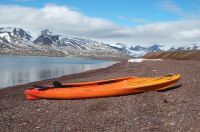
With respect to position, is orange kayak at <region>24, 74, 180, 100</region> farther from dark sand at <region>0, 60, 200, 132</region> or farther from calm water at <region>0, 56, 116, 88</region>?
calm water at <region>0, 56, 116, 88</region>

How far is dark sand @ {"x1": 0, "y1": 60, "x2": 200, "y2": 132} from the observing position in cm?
1708

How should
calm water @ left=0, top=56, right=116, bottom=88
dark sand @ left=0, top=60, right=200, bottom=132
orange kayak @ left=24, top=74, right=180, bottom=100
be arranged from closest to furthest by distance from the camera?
dark sand @ left=0, top=60, right=200, bottom=132, orange kayak @ left=24, top=74, right=180, bottom=100, calm water @ left=0, top=56, right=116, bottom=88

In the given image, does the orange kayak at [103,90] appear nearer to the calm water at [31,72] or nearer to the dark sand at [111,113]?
the dark sand at [111,113]

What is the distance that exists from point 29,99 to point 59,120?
7145 millimetres

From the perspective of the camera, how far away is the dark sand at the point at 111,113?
56.0 ft

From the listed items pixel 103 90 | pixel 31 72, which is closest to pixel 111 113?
pixel 103 90

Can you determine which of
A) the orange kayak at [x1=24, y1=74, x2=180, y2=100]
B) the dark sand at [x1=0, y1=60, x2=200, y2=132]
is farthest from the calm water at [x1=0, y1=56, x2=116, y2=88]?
the dark sand at [x1=0, y1=60, x2=200, y2=132]

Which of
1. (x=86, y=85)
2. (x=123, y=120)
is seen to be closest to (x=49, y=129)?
(x=123, y=120)

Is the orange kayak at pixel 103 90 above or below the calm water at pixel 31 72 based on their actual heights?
above

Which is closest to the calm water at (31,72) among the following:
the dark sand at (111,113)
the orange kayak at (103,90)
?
the orange kayak at (103,90)

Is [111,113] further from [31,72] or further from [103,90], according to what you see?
[31,72]

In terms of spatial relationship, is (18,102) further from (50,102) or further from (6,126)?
(6,126)

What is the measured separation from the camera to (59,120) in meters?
19.0

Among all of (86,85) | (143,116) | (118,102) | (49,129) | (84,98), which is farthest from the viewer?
(86,85)
